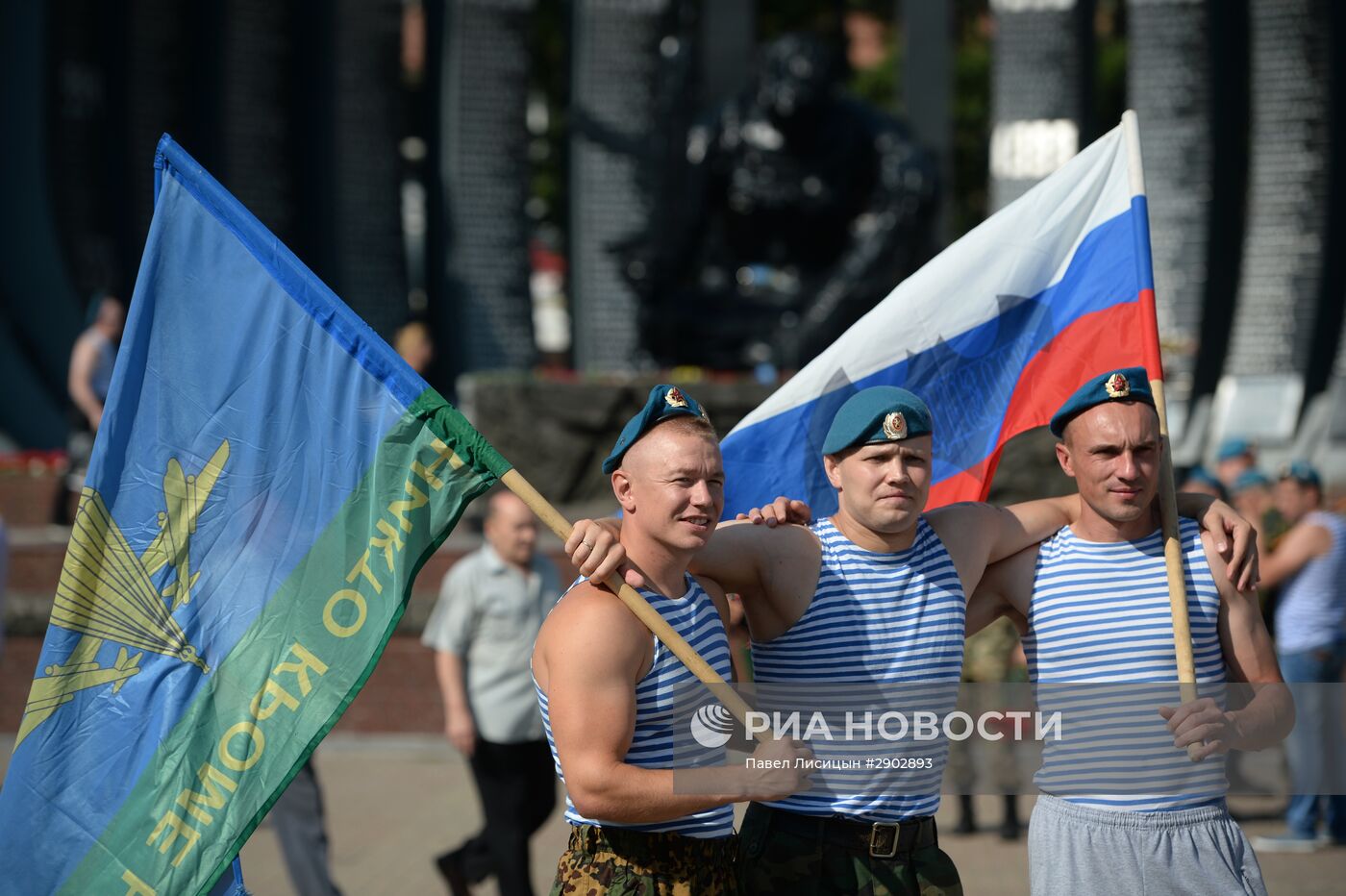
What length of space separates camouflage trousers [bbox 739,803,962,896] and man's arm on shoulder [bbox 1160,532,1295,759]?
1.80ft

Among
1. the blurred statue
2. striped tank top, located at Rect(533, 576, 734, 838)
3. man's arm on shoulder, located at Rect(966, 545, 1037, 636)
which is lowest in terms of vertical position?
striped tank top, located at Rect(533, 576, 734, 838)

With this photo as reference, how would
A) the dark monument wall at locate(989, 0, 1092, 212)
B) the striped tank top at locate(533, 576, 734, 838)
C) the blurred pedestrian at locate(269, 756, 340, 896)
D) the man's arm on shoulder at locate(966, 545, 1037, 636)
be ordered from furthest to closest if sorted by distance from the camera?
the dark monument wall at locate(989, 0, 1092, 212) < the blurred pedestrian at locate(269, 756, 340, 896) < the man's arm on shoulder at locate(966, 545, 1037, 636) < the striped tank top at locate(533, 576, 734, 838)

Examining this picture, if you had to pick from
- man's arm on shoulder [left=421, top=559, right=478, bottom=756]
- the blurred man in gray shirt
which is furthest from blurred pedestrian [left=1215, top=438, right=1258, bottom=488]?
man's arm on shoulder [left=421, top=559, right=478, bottom=756]

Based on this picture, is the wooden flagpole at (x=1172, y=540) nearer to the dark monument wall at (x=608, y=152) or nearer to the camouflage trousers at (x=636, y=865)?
the camouflage trousers at (x=636, y=865)

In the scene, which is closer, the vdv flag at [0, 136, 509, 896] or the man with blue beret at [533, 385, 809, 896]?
the man with blue beret at [533, 385, 809, 896]

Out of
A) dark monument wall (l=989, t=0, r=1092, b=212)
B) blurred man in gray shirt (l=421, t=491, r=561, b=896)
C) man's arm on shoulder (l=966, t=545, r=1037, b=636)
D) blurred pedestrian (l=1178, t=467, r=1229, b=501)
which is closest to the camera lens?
man's arm on shoulder (l=966, t=545, r=1037, b=636)

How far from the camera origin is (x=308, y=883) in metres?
5.77

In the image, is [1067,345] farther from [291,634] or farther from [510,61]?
[510,61]

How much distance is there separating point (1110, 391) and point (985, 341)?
663 millimetres

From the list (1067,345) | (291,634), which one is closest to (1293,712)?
(1067,345)

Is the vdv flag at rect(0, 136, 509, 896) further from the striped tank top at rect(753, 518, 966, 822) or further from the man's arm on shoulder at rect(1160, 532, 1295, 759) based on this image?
the man's arm on shoulder at rect(1160, 532, 1295, 759)

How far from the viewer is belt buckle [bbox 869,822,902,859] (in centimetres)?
342

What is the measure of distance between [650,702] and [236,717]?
0.91 meters

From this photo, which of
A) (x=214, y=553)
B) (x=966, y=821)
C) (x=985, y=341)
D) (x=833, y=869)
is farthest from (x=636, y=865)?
(x=966, y=821)
